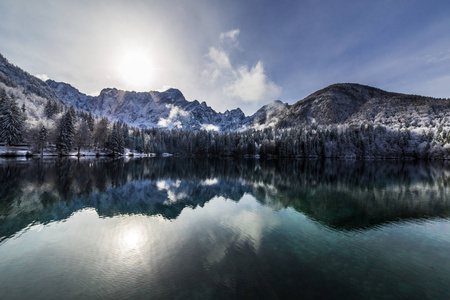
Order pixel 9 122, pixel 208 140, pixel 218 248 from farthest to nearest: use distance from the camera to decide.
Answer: pixel 208 140
pixel 9 122
pixel 218 248

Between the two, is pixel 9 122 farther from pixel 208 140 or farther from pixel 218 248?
pixel 208 140

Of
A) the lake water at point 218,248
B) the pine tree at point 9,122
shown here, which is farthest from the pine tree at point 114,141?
the lake water at point 218,248

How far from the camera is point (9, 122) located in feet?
228

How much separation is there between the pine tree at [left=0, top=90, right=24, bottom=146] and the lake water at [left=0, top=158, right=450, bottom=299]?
232 feet

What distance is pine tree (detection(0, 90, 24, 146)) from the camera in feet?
226

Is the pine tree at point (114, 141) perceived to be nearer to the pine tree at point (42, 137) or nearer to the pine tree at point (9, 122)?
the pine tree at point (42, 137)

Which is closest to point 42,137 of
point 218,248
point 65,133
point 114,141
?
point 65,133

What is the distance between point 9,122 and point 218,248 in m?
99.8

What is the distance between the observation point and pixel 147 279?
8.88 meters

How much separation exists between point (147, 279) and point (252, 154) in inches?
6315

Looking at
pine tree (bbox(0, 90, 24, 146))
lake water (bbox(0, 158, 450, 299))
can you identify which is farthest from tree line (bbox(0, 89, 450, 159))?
lake water (bbox(0, 158, 450, 299))

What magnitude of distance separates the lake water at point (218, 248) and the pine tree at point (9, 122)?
2781 inches

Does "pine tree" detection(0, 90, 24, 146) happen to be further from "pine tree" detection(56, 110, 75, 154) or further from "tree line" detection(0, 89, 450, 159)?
"pine tree" detection(56, 110, 75, 154)

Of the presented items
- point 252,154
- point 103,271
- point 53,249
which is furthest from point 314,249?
point 252,154
